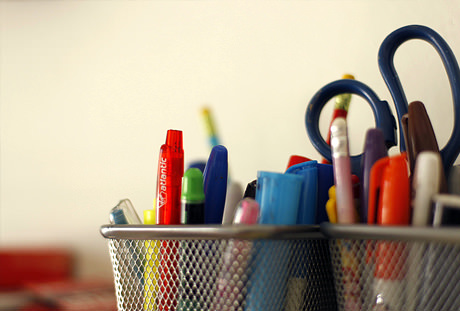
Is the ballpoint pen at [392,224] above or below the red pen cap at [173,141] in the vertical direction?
below

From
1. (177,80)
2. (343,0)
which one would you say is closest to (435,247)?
(343,0)

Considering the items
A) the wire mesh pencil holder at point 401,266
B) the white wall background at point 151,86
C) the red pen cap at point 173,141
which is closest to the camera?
the wire mesh pencil holder at point 401,266

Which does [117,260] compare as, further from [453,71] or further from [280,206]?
[453,71]

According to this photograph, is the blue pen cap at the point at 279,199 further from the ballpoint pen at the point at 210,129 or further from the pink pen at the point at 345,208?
the ballpoint pen at the point at 210,129

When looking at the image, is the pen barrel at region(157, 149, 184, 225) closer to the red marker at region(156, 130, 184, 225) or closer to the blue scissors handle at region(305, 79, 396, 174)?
the red marker at region(156, 130, 184, 225)

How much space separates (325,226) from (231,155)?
279 mm

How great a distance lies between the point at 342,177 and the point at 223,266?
0.09 meters

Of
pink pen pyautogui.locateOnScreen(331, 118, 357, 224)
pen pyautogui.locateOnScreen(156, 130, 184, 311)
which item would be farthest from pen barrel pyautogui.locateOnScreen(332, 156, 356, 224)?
pen pyautogui.locateOnScreen(156, 130, 184, 311)

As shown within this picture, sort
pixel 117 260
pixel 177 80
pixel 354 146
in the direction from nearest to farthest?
pixel 117 260, pixel 354 146, pixel 177 80

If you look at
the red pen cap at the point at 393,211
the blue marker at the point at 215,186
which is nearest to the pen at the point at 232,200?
the blue marker at the point at 215,186

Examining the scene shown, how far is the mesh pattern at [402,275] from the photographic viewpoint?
0.23 metres

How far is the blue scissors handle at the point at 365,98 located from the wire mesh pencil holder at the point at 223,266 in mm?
74

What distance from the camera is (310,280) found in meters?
0.31

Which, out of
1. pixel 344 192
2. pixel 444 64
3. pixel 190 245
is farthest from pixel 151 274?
pixel 444 64
